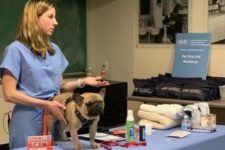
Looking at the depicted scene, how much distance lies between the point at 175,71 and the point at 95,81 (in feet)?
7.13

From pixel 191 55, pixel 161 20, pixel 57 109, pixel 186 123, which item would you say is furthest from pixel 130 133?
pixel 161 20

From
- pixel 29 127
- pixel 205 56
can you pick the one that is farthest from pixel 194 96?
pixel 29 127

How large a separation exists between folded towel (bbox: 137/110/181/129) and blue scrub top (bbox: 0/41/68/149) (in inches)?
29.4

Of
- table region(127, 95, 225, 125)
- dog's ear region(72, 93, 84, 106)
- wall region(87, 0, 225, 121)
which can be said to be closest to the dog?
dog's ear region(72, 93, 84, 106)

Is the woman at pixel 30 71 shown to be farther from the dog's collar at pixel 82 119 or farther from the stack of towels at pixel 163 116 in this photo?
the stack of towels at pixel 163 116

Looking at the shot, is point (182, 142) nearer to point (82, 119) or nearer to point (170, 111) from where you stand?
point (170, 111)

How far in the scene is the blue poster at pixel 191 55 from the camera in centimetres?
400

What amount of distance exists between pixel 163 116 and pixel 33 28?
40.3 inches

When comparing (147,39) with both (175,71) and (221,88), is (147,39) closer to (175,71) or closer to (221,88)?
(175,71)

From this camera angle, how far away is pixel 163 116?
2609 mm

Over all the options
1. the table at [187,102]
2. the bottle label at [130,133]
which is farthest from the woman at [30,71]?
the table at [187,102]

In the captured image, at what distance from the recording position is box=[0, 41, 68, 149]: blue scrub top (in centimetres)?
209

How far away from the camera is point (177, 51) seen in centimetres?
426

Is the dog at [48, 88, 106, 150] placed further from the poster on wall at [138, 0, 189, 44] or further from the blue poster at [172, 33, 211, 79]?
the poster on wall at [138, 0, 189, 44]
